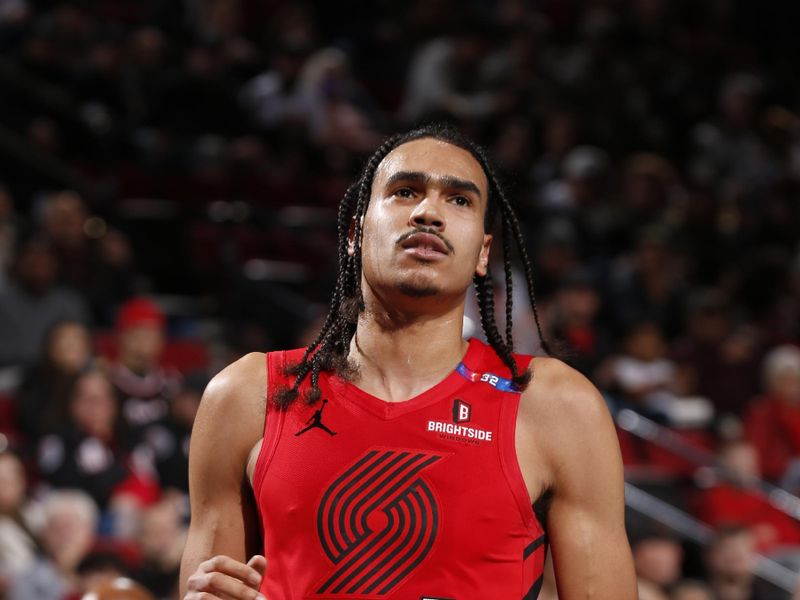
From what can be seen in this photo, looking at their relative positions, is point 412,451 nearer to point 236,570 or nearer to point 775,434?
point 236,570

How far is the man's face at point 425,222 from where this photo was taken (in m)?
2.50

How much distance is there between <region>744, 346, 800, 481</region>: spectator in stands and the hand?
6738 mm

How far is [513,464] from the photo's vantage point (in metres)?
2.37

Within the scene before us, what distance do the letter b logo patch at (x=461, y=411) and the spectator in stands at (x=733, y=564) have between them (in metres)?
5.14

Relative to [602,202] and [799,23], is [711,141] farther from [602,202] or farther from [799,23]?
[799,23]

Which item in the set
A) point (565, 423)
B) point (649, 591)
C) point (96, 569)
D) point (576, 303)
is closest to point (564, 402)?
point (565, 423)

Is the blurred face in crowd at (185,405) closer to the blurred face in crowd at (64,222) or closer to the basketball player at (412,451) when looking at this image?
the blurred face in crowd at (64,222)

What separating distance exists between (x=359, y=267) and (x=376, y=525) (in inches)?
24.7

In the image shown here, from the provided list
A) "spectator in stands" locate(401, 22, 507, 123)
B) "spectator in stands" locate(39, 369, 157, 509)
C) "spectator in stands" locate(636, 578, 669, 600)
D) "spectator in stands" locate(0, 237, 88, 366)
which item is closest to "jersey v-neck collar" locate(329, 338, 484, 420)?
"spectator in stands" locate(636, 578, 669, 600)

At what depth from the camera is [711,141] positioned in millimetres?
11578

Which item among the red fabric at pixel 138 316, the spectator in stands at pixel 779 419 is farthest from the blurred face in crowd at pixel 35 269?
the spectator in stands at pixel 779 419

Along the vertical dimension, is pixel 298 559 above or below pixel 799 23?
below

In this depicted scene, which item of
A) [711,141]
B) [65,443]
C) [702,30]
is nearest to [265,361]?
[65,443]

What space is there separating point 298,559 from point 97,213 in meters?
7.40
